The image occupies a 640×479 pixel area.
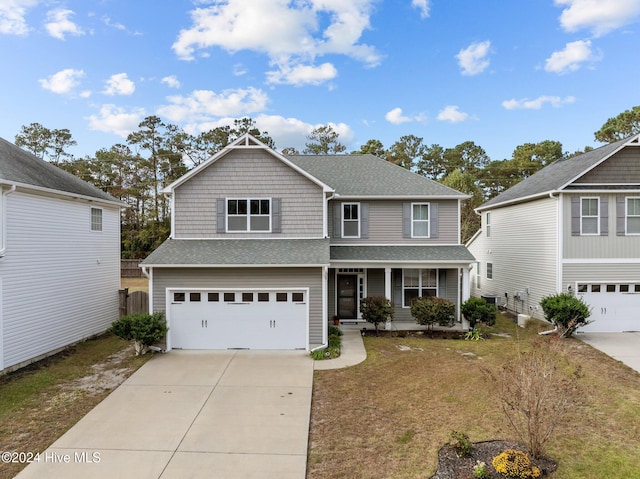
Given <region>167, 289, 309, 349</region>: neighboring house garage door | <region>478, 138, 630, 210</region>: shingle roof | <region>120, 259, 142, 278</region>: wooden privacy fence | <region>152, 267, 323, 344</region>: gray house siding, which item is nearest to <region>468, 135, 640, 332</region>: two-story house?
<region>478, 138, 630, 210</region>: shingle roof

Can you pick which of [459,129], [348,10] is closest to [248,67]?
[348,10]

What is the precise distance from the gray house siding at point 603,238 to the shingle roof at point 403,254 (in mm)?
3929

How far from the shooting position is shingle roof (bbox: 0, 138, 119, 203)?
9968mm

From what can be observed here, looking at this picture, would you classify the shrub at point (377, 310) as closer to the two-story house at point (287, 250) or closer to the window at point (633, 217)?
the two-story house at point (287, 250)

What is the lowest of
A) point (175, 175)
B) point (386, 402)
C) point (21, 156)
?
point (386, 402)

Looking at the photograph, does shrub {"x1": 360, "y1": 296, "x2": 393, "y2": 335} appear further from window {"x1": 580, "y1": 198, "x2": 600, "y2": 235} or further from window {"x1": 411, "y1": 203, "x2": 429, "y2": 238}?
window {"x1": 580, "y1": 198, "x2": 600, "y2": 235}

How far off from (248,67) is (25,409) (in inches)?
756

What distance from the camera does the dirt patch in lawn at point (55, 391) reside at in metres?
6.40

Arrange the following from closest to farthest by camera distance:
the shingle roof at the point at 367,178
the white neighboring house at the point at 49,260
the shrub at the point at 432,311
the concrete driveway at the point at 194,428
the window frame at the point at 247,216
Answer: the concrete driveway at the point at 194,428 → the white neighboring house at the point at 49,260 → the window frame at the point at 247,216 → the shrub at the point at 432,311 → the shingle roof at the point at 367,178

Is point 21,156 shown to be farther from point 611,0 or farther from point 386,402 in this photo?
point 611,0

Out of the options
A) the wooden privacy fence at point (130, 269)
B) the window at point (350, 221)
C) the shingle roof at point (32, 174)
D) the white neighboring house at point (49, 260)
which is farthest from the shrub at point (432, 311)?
the wooden privacy fence at point (130, 269)

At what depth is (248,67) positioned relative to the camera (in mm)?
20734

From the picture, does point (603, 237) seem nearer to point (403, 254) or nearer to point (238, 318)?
point (403, 254)

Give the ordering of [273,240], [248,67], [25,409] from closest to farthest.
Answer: [25,409] < [273,240] < [248,67]
